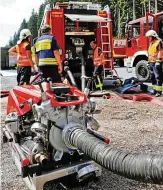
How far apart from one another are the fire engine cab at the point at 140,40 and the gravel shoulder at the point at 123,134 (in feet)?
14.5

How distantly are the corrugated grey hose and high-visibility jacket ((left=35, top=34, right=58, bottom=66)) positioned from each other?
3.19 m

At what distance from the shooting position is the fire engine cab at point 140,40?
11555 mm

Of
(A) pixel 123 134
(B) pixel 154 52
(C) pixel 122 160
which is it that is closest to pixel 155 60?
(B) pixel 154 52

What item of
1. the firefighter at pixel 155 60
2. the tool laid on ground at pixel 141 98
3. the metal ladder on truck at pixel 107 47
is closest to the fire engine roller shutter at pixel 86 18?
the metal ladder on truck at pixel 107 47

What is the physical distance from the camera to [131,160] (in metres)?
2.05

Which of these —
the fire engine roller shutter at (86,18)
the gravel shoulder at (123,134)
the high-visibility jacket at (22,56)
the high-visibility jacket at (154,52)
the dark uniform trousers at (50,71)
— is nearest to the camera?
the gravel shoulder at (123,134)

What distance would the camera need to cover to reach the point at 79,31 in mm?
9609

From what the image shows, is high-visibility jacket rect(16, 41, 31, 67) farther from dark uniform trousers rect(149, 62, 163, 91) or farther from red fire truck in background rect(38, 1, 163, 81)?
dark uniform trousers rect(149, 62, 163, 91)

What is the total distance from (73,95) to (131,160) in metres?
1.11

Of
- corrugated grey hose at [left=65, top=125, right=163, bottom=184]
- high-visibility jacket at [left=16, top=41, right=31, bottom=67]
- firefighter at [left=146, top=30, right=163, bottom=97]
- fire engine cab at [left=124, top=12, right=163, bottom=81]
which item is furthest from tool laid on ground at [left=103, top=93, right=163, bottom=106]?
corrugated grey hose at [left=65, top=125, right=163, bottom=184]

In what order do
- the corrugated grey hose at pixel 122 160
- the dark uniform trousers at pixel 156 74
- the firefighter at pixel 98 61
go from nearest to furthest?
the corrugated grey hose at pixel 122 160
the dark uniform trousers at pixel 156 74
the firefighter at pixel 98 61

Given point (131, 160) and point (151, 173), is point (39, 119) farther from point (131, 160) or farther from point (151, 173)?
point (151, 173)

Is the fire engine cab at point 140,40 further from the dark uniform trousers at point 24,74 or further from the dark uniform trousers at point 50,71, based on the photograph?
the dark uniform trousers at point 50,71

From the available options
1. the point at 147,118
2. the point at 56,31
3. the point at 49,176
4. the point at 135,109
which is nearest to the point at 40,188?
the point at 49,176
